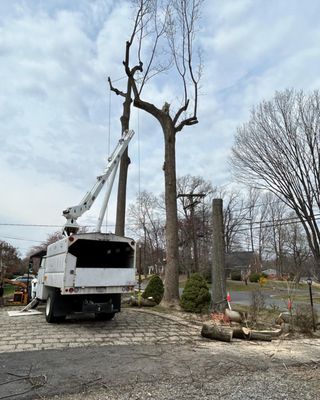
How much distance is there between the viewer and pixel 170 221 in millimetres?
13883

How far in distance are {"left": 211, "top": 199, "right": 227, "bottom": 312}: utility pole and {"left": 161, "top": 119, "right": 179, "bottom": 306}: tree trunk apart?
189cm

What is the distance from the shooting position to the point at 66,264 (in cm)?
827

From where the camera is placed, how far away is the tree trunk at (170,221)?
13.3m

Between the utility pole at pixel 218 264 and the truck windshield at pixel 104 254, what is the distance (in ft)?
12.4

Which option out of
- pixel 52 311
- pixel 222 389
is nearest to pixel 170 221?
pixel 52 311

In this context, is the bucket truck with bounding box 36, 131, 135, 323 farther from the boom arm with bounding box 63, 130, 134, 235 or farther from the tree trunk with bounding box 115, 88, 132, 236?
the tree trunk with bounding box 115, 88, 132, 236

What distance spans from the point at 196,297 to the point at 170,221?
3.41 metres

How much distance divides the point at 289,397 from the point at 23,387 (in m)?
Result: 3.34

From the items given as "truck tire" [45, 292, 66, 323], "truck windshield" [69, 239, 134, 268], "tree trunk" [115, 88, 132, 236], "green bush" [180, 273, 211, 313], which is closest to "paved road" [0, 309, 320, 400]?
"truck tire" [45, 292, 66, 323]

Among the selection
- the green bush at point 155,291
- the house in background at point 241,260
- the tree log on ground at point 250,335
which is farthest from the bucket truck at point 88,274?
the house in background at point 241,260

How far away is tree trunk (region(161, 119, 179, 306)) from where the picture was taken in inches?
525

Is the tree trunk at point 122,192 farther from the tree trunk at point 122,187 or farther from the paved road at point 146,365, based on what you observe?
the paved road at point 146,365

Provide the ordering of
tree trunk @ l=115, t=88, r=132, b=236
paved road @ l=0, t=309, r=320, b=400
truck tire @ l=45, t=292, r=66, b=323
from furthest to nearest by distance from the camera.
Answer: tree trunk @ l=115, t=88, r=132, b=236
truck tire @ l=45, t=292, r=66, b=323
paved road @ l=0, t=309, r=320, b=400

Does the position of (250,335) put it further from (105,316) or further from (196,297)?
(105,316)
